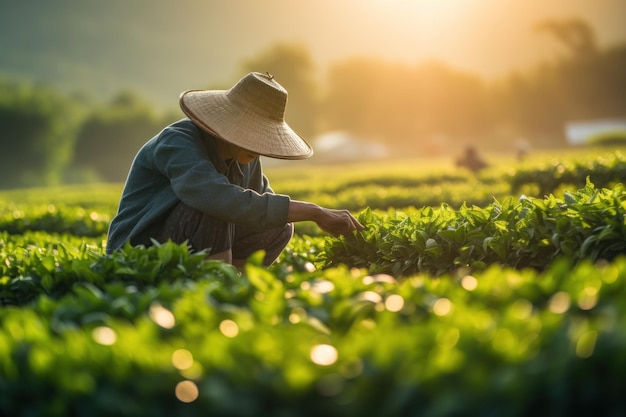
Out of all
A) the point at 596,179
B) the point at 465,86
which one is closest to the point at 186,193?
the point at 596,179

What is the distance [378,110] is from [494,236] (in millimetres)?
87055

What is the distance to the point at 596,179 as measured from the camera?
912 centimetres

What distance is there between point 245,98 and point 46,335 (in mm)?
2418

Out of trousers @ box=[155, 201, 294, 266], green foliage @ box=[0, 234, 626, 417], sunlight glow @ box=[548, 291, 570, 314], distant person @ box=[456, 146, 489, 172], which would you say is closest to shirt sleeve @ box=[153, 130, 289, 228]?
trousers @ box=[155, 201, 294, 266]

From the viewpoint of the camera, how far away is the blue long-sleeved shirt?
3830 millimetres

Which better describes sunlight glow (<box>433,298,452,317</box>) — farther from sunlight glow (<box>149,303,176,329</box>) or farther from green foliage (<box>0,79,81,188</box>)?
green foliage (<box>0,79,81,188</box>)

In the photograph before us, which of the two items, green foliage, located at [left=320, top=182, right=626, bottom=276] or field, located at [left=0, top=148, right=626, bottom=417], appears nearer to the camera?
field, located at [left=0, top=148, right=626, bottom=417]

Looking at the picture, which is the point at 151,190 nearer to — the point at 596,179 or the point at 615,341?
the point at 615,341

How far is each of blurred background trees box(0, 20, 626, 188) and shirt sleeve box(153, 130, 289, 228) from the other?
45596 mm

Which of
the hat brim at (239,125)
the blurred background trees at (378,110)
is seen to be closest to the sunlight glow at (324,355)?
the hat brim at (239,125)

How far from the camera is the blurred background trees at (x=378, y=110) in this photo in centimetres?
5859

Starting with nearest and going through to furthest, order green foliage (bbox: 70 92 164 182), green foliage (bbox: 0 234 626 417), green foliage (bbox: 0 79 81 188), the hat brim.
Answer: green foliage (bbox: 0 234 626 417), the hat brim, green foliage (bbox: 0 79 81 188), green foliage (bbox: 70 92 164 182)

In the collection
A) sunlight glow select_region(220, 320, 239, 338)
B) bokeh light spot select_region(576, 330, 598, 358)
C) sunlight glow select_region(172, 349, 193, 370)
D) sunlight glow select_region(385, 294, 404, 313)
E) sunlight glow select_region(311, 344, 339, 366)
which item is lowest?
sunlight glow select_region(385, 294, 404, 313)

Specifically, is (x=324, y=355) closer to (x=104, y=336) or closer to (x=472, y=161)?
(x=104, y=336)
